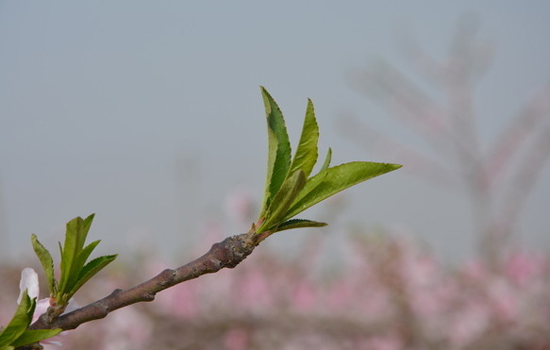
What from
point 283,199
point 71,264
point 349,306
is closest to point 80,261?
point 71,264

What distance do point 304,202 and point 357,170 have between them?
0.06 m

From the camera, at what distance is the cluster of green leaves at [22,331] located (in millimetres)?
587

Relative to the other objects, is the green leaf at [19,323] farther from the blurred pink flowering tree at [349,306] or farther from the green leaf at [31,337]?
the blurred pink flowering tree at [349,306]

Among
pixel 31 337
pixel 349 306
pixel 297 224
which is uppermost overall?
pixel 349 306

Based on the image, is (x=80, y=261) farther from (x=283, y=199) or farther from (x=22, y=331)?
(x=283, y=199)

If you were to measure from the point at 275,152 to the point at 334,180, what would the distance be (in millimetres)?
58

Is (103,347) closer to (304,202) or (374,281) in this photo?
(374,281)

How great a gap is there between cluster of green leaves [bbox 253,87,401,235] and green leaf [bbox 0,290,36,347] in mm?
201

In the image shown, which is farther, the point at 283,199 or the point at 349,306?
the point at 349,306

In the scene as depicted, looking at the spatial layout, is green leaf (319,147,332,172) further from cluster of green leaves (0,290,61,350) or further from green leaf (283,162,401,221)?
cluster of green leaves (0,290,61,350)

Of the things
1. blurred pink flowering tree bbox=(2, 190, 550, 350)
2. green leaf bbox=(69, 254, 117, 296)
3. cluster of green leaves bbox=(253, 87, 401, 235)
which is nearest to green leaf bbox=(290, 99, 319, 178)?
cluster of green leaves bbox=(253, 87, 401, 235)

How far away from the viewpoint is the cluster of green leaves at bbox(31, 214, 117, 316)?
0.64 m

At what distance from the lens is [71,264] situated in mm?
643

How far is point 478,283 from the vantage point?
199 inches
